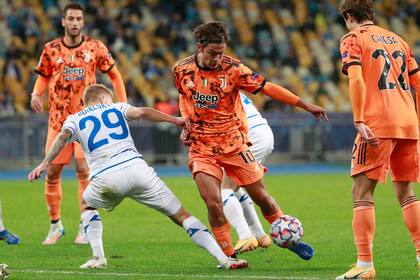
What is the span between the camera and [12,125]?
79.4 ft

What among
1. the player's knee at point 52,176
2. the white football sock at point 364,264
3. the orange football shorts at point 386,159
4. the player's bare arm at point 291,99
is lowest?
the white football sock at point 364,264

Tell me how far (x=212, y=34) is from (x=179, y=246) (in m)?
3.12

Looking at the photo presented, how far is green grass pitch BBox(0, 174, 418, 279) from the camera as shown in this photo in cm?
910

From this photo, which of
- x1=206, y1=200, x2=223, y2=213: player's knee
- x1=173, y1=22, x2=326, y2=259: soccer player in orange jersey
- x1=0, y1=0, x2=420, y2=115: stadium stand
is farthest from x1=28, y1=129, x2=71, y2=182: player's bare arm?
x1=0, y1=0, x2=420, y2=115: stadium stand

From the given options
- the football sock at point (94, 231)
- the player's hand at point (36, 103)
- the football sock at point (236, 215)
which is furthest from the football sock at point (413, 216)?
the player's hand at point (36, 103)

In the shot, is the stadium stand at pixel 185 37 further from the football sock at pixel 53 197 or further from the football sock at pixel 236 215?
the football sock at pixel 236 215

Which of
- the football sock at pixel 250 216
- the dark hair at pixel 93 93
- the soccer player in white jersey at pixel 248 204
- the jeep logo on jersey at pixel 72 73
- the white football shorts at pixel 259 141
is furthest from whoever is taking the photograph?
the jeep logo on jersey at pixel 72 73

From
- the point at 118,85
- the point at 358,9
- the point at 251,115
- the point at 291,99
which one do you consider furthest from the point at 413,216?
the point at 118,85

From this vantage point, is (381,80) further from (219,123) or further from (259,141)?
(259,141)

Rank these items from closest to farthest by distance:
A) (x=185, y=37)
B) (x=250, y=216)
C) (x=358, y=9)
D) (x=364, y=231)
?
(x=364, y=231) → (x=358, y=9) → (x=250, y=216) → (x=185, y=37)

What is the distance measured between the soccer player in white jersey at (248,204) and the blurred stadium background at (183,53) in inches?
521

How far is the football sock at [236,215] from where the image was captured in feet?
35.8

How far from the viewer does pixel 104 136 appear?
9.26 m

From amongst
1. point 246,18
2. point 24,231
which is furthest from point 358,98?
point 246,18
